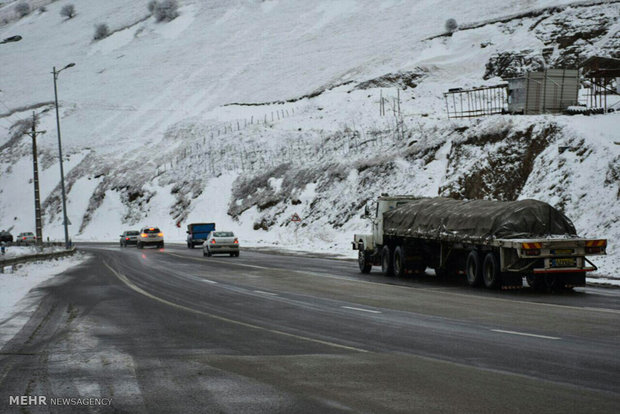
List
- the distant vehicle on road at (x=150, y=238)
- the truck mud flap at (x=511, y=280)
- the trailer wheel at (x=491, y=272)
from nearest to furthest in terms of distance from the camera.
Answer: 1. the truck mud flap at (x=511, y=280)
2. the trailer wheel at (x=491, y=272)
3. the distant vehicle on road at (x=150, y=238)

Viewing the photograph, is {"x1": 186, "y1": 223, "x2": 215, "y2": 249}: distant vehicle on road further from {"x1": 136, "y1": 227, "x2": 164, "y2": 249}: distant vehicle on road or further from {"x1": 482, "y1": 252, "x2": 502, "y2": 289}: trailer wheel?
{"x1": 482, "y1": 252, "x2": 502, "y2": 289}: trailer wheel

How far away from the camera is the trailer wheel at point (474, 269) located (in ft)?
68.3

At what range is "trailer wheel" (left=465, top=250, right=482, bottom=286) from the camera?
819 inches

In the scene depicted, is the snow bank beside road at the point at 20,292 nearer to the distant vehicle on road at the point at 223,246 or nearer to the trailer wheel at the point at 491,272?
the distant vehicle on road at the point at 223,246

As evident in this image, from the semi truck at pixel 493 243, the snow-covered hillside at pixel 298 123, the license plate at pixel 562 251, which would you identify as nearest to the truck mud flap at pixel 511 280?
the semi truck at pixel 493 243

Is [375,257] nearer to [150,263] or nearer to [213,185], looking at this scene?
[150,263]

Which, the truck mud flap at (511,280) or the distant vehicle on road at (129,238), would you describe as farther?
the distant vehicle on road at (129,238)

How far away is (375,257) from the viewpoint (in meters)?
27.3

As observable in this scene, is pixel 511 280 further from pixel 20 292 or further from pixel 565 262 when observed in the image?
pixel 20 292

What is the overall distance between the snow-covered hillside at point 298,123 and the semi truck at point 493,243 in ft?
21.9

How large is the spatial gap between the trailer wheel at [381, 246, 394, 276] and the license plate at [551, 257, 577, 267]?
7.78m

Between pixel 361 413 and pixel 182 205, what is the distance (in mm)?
74686

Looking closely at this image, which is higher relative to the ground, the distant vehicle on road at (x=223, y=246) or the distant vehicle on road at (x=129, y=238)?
the distant vehicle on road at (x=223, y=246)

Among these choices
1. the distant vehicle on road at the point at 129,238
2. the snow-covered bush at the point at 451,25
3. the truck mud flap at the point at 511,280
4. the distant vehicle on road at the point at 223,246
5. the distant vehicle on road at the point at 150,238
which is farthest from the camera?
the snow-covered bush at the point at 451,25
